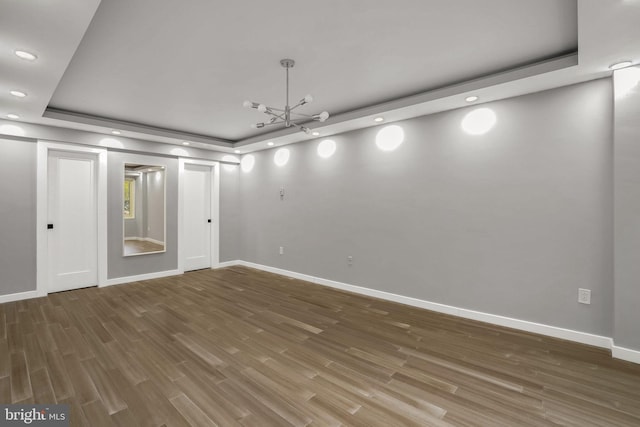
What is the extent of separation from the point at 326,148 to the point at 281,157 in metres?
1.23

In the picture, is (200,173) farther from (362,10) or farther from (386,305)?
(362,10)

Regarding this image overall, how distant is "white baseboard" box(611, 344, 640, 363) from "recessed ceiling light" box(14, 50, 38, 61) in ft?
18.6

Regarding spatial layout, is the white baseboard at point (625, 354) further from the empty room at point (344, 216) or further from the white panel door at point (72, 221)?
the white panel door at point (72, 221)

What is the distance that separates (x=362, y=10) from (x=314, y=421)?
2.86m

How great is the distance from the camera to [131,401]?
6.82 ft

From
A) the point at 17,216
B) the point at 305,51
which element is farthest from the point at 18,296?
the point at 305,51

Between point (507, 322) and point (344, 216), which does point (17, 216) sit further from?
point (507, 322)

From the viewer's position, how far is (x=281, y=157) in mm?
6043

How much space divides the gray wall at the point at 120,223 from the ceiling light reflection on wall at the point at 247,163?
1498 millimetres

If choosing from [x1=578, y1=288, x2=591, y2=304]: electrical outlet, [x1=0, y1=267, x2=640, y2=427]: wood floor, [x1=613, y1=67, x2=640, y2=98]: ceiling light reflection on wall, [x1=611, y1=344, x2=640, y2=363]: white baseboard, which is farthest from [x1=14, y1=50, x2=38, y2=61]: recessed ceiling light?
[x1=611, y1=344, x2=640, y2=363]: white baseboard

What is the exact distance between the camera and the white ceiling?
6.82 ft

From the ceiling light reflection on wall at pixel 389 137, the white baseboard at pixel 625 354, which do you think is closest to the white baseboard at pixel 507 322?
the white baseboard at pixel 625 354

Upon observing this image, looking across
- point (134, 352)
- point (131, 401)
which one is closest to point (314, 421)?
point (131, 401)

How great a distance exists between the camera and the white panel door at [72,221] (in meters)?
4.67
